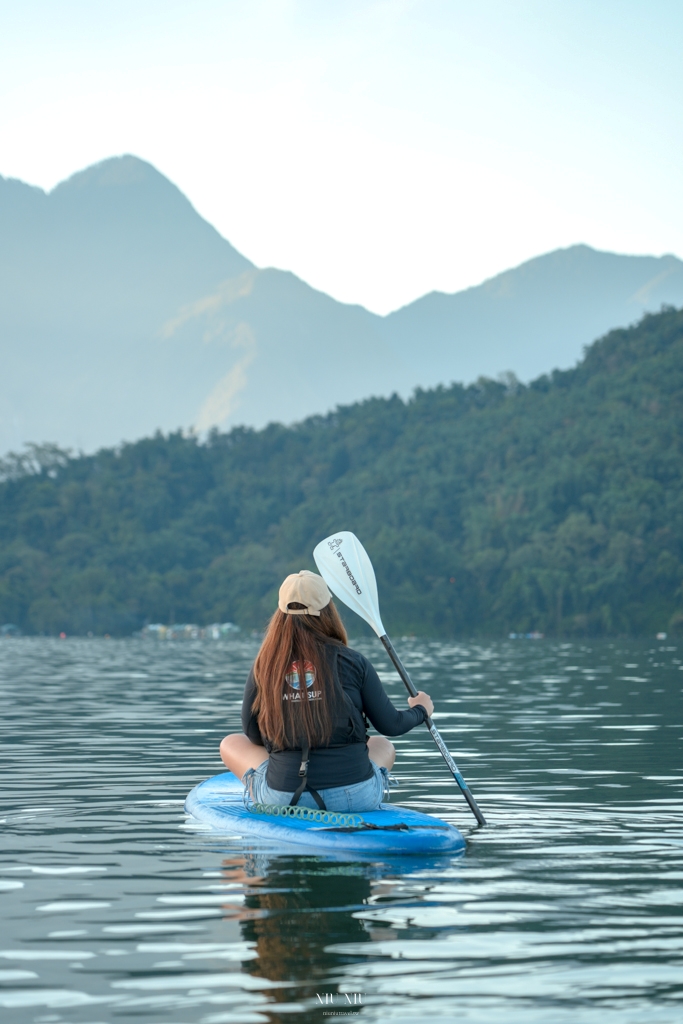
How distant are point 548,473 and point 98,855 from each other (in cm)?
12832

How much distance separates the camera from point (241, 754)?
28.1 feet

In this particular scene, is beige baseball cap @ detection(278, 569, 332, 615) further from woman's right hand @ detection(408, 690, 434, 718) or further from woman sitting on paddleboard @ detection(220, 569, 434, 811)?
woman's right hand @ detection(408, 690, 434, 718)

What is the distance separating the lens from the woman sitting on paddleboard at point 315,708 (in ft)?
25.3

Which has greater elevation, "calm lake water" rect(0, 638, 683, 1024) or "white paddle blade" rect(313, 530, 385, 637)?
"white paddle blade" rect(313, 530, 385, 637)

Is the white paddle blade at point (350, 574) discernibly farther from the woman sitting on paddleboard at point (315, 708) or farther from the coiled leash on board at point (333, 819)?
the coiled leash on board at point (333, 819)

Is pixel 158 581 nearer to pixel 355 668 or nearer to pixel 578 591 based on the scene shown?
pixel 578 591

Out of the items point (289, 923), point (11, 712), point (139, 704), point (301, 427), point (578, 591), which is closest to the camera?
point (289, 923)

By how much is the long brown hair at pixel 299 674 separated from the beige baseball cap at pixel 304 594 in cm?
4

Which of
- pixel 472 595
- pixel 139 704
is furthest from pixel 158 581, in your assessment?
pixel 139 704

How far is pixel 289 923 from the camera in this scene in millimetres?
6242

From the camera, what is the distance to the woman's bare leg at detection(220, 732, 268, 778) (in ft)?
27.9

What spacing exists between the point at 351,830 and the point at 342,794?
1.07ft

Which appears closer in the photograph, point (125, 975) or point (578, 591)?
point (125, 975)

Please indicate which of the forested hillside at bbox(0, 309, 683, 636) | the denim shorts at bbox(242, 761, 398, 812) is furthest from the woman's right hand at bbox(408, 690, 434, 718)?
the forested hillside at bbox(0, 309, 683, 636)
